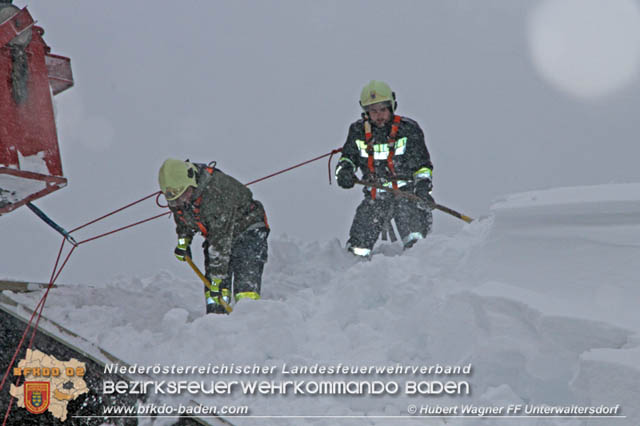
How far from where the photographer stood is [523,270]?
10.1 ft

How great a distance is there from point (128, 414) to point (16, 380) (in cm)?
83

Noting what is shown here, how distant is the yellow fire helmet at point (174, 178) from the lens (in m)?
4.21

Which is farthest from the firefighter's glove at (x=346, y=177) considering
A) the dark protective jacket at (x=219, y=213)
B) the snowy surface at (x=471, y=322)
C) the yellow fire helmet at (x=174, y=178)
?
the yellow fire helmet at (x=174, y=178)

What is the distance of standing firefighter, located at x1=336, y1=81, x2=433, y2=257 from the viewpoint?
5.53 m

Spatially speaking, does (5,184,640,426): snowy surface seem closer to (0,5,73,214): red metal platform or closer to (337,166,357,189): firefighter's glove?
(0,5,73,214): red metal platform

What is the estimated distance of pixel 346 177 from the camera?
5.55 metres

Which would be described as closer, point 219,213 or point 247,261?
point 219,213

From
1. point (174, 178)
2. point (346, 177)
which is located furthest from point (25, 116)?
point (346, 177)

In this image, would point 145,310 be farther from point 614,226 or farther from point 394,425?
point 614,226

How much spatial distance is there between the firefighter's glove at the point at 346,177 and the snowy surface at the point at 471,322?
1324 mm

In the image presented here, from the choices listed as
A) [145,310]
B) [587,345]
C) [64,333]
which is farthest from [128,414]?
[587,345]

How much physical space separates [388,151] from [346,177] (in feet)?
1.79

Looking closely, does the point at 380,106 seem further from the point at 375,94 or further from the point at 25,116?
the point at 25,116

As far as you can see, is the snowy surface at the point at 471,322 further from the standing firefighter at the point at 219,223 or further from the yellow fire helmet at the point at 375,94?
the yellow fire helmet at the point at 375,94
